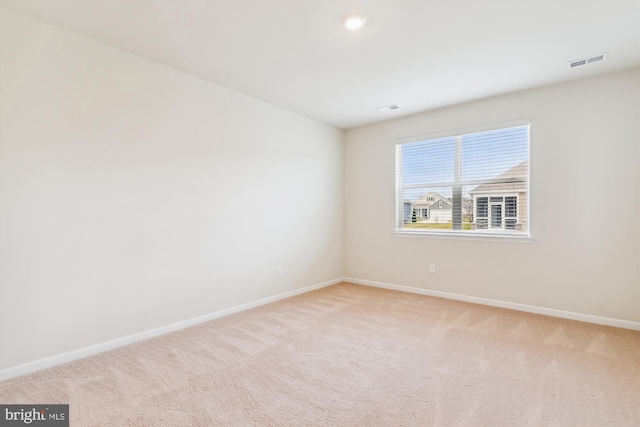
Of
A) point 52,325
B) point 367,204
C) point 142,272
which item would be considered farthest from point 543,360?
point 52,325

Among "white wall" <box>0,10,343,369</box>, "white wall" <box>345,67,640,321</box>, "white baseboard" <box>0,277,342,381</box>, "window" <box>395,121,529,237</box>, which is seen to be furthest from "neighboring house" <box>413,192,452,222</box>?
"white baseboard" <box>0,277,342,381</box>

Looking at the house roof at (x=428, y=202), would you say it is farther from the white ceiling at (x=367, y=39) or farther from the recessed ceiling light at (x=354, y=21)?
the recessed ceiling light at (x=354, y=21)

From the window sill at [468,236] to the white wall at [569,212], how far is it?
6 cm

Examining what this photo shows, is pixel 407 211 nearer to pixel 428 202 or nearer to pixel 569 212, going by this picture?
pixel 428 202

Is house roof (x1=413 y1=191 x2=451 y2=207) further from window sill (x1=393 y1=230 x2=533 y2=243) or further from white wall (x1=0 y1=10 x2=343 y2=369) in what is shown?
white wall (x1=0 y1=10 x2=343 y2=369)

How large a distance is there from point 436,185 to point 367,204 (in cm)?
115

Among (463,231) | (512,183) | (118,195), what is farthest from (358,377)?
(512,183)

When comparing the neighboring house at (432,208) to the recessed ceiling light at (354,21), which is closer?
the recessed ceiling light at (354,21)

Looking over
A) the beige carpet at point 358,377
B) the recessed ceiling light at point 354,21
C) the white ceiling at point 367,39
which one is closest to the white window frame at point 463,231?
the white ceiling at point 367,39

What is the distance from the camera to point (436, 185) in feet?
15.0

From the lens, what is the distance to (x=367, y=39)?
2.63 metres

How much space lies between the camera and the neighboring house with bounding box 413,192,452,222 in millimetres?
4480

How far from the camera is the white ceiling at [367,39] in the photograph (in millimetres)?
2234

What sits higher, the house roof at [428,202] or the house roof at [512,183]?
the house roof at [512,183]
